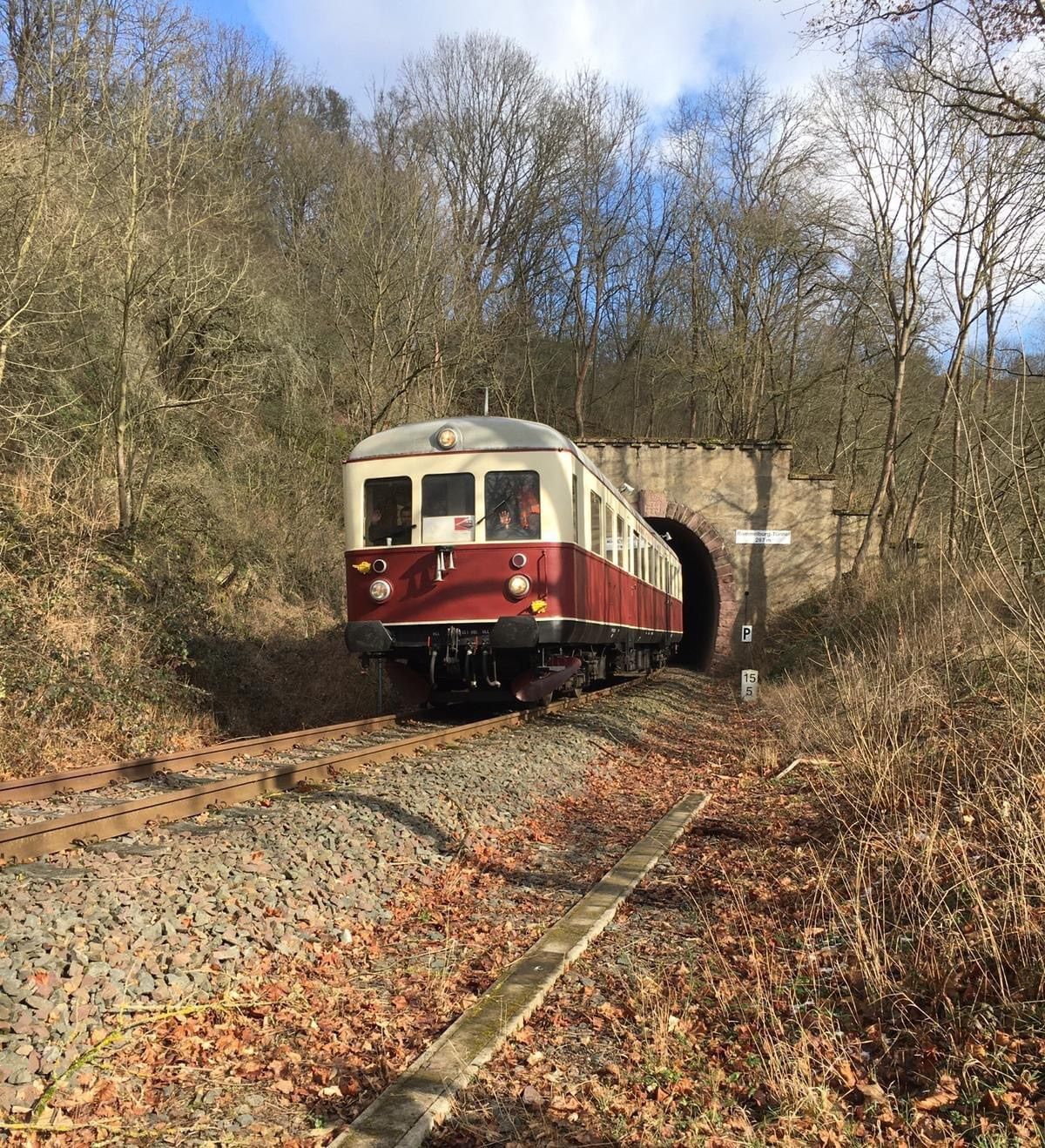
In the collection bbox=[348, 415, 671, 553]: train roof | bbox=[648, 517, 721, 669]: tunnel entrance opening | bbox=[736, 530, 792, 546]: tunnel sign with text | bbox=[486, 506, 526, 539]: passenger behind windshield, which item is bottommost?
bbox=[648, 517, 721, 669]: tunnel entrance opening

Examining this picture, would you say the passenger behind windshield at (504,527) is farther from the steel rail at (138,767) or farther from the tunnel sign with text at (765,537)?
the tunnel sign with text at (765,537)

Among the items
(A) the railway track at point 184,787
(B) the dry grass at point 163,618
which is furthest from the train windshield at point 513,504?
(B) the dry grass at point 163,618

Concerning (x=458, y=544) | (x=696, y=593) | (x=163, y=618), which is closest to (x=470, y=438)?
(x=458, y=544)

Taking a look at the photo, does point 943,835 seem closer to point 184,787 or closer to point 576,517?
point 184,787

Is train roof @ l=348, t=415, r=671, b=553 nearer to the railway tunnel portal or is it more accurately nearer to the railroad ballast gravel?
the railroad ballast gravel

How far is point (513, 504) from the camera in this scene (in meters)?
10.3

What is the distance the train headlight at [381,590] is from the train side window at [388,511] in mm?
454

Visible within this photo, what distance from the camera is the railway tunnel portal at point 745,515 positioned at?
24.2m

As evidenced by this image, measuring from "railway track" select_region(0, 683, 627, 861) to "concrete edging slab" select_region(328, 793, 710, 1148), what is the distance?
8.43 ft

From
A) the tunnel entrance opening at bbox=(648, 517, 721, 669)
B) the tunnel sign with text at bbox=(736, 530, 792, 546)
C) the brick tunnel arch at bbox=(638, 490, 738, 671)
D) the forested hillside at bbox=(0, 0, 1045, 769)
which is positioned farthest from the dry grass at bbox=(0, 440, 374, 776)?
the tunnel entrance opening at bbox=(648, 517, 721, 669)

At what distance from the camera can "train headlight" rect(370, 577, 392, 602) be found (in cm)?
1045

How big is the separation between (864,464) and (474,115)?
1876cm

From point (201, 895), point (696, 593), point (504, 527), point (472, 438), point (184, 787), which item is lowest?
point (696, 593)

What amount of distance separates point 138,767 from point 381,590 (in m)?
3.70
